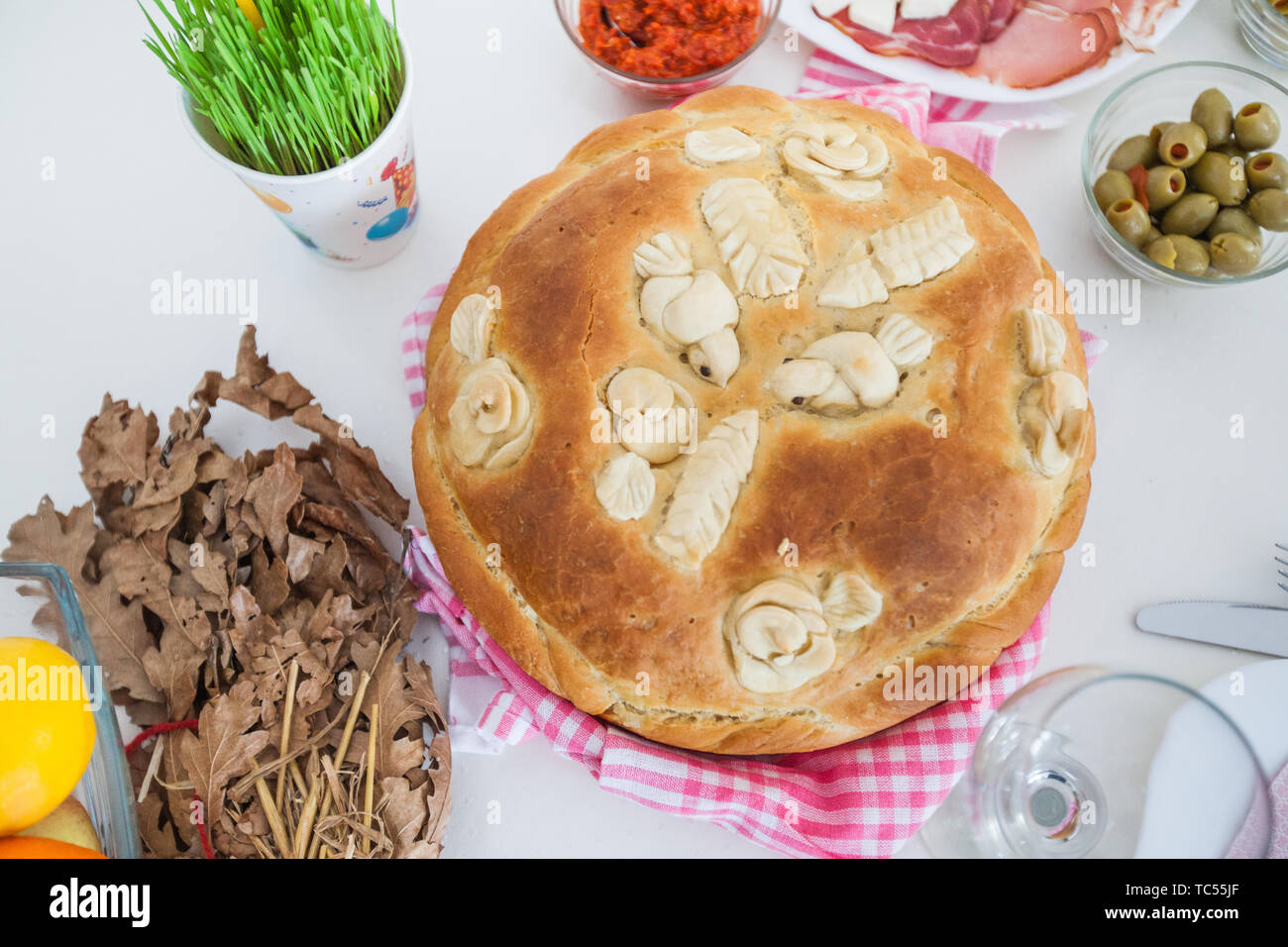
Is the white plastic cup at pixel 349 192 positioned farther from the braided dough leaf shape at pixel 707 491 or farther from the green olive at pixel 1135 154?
the green olive at pixel 1135 154

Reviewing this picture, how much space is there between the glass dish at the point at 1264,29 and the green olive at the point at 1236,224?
1.18 feet

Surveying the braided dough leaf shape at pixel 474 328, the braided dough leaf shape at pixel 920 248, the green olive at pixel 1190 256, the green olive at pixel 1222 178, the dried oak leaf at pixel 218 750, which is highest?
the green olive at pixel 1222 178

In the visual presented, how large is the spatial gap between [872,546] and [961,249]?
1.19 feet

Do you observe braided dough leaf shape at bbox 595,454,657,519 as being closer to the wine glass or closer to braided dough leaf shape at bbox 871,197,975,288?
braided dough leaf shape at bbox 871,197,975,288

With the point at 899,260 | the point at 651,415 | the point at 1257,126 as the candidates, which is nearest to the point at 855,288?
the point at 899,260

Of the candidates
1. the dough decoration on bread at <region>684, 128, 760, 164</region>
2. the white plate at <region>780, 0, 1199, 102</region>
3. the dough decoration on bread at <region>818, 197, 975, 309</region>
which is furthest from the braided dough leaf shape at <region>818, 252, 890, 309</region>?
the white plate at <region>780, 0, 1199, 102</region>

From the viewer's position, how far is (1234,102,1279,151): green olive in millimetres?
1290

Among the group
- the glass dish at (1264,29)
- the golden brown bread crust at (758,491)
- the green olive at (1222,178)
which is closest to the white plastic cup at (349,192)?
the golden brown bread crust at (758,491)

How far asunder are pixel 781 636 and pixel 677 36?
97 centimetres

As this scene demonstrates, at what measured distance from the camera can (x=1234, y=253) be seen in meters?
1.26

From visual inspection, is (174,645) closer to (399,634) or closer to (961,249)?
(399,634)

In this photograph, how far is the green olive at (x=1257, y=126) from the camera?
4.23 feet

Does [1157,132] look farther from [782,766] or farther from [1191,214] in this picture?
[782,766]

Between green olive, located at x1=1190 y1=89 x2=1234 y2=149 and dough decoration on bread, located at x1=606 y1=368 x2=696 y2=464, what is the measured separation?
3.10 ft
